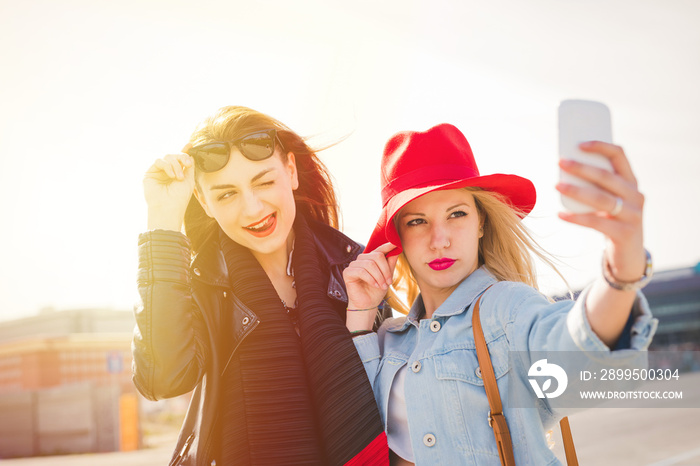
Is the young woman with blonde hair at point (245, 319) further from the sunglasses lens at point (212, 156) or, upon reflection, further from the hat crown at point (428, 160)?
the hat crown at point (428, 160)

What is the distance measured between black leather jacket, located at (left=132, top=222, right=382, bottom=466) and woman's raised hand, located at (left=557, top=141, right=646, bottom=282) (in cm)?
158

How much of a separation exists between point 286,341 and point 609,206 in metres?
1.58

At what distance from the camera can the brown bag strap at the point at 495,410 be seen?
74.6 inches

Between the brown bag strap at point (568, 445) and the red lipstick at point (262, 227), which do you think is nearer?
the brown bag strap at point (568, 445)

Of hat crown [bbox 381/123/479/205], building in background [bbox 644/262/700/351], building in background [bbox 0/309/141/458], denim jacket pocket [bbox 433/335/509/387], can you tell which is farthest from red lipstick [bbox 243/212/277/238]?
building in background [bbox 644/262/700/351]

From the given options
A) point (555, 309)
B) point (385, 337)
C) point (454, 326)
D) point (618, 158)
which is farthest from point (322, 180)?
point (618, 158)

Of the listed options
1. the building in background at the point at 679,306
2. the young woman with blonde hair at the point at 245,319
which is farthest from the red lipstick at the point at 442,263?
the building in background at the point at 679,306

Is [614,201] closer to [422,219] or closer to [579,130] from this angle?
[579,130]

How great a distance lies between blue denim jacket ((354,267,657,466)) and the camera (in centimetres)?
189

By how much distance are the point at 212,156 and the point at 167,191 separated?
11.4 inches

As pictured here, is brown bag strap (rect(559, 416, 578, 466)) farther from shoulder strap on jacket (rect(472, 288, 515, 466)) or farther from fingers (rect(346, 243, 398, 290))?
fingers (rect(346, 243, 398, 290))

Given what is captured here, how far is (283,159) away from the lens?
2883 mm

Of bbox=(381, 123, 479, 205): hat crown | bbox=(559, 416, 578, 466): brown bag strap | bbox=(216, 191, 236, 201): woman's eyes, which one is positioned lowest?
bbox=(559, 416, 578, 466): brown bag strap

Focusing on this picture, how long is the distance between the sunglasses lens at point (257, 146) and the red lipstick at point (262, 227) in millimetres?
300
